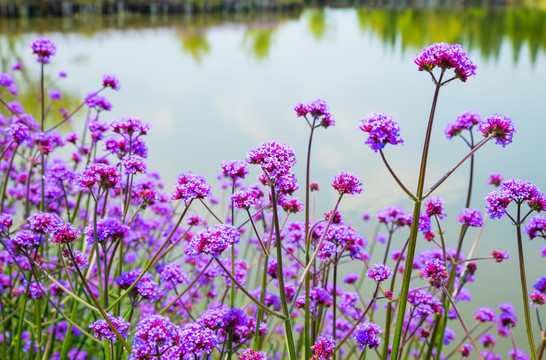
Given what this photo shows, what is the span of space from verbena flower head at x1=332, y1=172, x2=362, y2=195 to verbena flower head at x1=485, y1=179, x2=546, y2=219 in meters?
0.57

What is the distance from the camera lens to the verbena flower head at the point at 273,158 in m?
1.78

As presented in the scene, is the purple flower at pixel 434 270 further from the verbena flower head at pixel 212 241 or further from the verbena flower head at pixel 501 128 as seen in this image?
the verbena flower head at pixel 212 241

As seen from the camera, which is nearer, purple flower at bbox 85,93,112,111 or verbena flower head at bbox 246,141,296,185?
verbena flower head at bbox 246,141,296,185

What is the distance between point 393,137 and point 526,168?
5885 millimetres

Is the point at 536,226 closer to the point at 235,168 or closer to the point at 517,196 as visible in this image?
the point at 517,196

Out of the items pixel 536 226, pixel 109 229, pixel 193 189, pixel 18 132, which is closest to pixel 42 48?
pixel 18 132

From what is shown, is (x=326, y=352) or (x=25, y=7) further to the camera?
(x=25, y=7)

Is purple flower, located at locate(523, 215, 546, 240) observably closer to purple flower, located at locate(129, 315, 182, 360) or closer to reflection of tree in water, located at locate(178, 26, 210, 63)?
purple flower, located at locate(129, 315, 182, 360)

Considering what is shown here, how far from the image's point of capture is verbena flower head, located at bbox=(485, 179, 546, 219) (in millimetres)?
1981

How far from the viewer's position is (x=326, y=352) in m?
1.96

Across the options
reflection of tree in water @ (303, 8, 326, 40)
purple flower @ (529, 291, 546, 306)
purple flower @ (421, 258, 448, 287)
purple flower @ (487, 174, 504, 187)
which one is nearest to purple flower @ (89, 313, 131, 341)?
purple flower @ (421, 258, 448, 287)

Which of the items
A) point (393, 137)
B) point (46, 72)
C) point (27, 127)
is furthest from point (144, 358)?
point (46, 72)

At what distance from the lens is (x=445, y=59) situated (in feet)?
6.00

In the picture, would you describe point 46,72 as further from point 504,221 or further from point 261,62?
point 504,221
